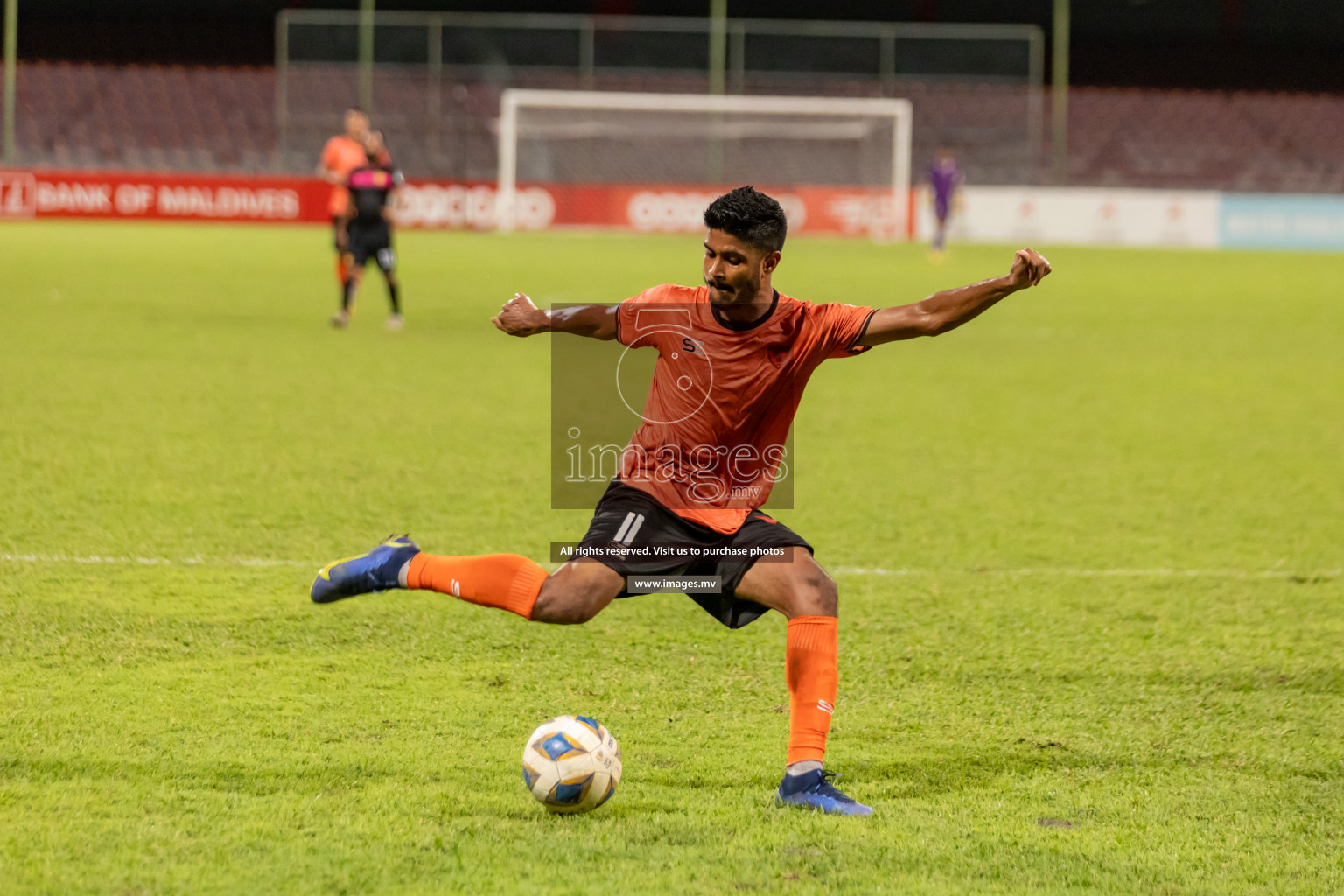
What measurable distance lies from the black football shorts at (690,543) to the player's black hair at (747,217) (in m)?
0.71

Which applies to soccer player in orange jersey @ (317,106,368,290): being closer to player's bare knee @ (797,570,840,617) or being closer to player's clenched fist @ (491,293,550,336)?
player's clenched fist @ (491,293,550,336)

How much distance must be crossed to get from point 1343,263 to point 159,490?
2495 centimetres

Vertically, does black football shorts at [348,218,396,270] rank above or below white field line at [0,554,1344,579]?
above

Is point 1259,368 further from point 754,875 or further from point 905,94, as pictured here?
A: point 905,94

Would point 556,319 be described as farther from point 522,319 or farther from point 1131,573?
point 1131,573

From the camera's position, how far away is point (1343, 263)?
26.6 metres

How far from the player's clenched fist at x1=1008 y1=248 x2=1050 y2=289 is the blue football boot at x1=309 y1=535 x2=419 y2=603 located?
5.41 feet

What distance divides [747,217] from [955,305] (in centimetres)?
56

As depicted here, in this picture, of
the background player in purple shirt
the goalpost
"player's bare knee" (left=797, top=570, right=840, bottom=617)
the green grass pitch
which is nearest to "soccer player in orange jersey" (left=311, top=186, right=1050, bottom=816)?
"player's bare knee" (left=797, top=570, right=840, bottom=617)

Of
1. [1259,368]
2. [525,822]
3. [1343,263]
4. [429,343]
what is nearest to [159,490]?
[525,822]

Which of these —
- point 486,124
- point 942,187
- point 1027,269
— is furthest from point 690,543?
point 486,124

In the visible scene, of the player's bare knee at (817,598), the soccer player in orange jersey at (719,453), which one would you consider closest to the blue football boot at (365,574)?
the soccer player in orange jersey at (719,453)

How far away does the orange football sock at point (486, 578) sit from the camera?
362 centimetres

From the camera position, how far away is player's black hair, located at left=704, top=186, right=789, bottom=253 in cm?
350
